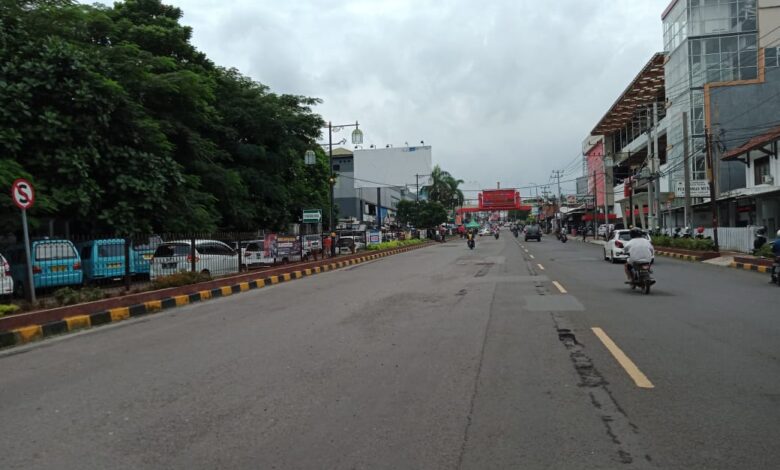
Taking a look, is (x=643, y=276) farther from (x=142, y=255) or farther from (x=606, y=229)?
(x=606, y=229)

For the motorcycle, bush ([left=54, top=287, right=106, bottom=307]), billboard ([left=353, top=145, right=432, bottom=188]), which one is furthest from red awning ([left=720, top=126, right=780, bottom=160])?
bush ([left=54, top=287, right=106, bottom=307])

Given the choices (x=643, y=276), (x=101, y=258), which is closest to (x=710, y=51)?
(x=643, y=276)

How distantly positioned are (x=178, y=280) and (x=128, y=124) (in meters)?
6.97

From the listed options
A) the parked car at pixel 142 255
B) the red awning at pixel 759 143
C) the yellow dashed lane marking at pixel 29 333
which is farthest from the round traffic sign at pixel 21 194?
the red awning at pixel 759 143

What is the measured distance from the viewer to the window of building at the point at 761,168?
30.4m

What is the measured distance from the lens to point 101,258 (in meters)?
15.0

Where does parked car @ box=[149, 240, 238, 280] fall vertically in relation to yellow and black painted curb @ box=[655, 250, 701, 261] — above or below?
above

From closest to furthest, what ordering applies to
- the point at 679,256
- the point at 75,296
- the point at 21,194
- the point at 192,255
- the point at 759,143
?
the point at 21,194 < the point at 75,296 < the point at 192,255 < the point at 679,256 < the point at 759,143

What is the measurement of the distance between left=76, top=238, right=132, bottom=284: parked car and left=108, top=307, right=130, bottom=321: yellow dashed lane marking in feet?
11.1

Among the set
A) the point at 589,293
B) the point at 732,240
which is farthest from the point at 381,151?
the point at 589,293

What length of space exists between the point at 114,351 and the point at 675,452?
690 centimetres

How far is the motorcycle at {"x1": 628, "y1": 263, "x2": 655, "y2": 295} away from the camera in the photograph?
12164 millimetres

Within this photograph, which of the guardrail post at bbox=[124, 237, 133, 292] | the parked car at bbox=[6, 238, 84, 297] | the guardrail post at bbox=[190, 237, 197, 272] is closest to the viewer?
the parked car at bbox=[6, 238, 84, 297]

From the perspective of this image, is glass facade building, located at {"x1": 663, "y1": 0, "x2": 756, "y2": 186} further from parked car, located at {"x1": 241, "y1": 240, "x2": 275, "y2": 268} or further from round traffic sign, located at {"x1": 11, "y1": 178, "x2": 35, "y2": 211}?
round traffic sign, located at {"x1": 11, "y1": 178, "x2": 35, "y2": 211}
